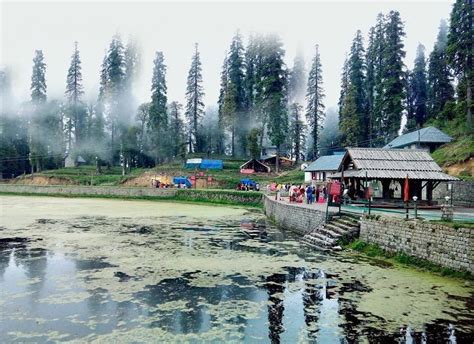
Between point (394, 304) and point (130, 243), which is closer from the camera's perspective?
point (394, 304)

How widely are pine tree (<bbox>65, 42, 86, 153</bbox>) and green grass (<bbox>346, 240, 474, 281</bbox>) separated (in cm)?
6028

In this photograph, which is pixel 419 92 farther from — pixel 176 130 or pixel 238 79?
pixel 176 130

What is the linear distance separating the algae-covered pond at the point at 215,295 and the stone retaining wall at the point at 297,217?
3.11 metres

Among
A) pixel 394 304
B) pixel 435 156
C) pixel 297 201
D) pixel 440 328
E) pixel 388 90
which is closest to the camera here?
pixel 440 328

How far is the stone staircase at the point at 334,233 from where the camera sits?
1708cm

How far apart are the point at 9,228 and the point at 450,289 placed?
20.9 meters

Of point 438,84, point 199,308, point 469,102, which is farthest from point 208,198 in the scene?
point 438,84

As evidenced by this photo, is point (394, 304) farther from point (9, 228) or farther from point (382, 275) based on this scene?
point (9, 228)

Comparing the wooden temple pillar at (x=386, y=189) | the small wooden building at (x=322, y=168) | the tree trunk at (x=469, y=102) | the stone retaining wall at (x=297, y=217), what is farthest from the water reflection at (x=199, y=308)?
the small wooden building at (x=322, y=168)

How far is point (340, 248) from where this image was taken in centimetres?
1655

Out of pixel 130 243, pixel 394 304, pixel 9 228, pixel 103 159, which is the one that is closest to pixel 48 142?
pixel 103 159

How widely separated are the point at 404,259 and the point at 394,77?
39.2 m

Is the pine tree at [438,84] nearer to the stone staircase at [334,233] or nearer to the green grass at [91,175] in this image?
the green grass at [91,175]

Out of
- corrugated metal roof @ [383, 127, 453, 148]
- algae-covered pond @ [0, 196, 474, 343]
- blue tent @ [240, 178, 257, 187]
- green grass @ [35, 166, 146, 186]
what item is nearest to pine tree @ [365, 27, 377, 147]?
corrugated metal roof @ [383, 127, 453, 148]
